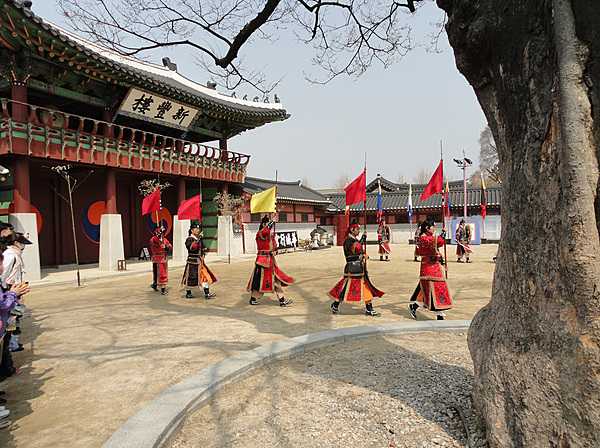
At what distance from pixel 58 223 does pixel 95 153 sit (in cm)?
393

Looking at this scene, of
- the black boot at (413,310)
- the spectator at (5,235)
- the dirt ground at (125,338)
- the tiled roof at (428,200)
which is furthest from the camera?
the tiled roof at (428,200)

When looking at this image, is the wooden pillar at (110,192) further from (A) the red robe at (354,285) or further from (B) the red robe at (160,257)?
(A) the red robe at (354,285)

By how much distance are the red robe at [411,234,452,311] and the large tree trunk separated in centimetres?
393

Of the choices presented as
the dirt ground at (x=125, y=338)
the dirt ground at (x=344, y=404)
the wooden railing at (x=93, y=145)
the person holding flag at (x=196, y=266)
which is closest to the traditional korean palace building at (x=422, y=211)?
the wooden railing at (x=93, y=145)

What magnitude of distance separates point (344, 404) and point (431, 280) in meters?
3.73

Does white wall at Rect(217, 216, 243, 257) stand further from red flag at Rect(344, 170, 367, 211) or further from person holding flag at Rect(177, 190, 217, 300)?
red flag at Rect(344, 170, 367, 211)

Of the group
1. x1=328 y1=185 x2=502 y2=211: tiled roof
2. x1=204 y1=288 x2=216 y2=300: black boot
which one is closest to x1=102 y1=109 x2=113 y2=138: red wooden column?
x1=204 y1=288 x2=216 y2=300: black boot

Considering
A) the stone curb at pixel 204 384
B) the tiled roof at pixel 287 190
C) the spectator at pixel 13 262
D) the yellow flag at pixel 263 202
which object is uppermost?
the tiled roof at pixel 287 190

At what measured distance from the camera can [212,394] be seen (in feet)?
11.3

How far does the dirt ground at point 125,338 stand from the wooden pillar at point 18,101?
537 cm

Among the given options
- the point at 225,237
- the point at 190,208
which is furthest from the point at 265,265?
the point at 225,237

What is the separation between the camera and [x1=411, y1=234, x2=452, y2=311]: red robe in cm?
634

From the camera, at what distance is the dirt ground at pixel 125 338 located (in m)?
3.31

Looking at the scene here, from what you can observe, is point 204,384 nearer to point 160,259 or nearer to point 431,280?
point 431,280
